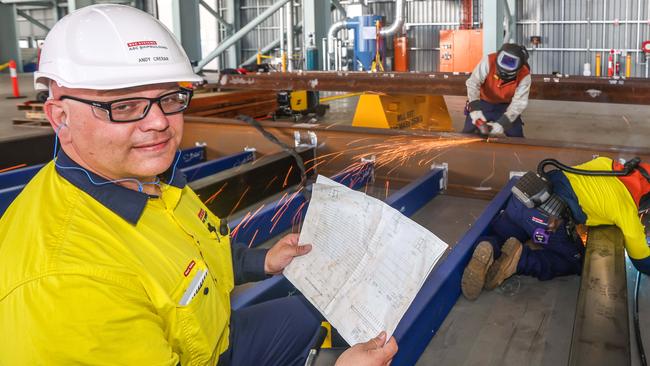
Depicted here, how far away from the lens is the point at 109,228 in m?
1.20

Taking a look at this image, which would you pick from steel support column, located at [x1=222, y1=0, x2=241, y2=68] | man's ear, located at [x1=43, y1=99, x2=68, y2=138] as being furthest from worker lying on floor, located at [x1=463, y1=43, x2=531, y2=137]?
steel support column, located at [x1=222, y1=0, x2=241, y2=68]

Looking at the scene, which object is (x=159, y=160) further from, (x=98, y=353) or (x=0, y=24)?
(x=0, y=24)

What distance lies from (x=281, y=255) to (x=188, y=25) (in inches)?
318

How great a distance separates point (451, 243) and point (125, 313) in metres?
3.11

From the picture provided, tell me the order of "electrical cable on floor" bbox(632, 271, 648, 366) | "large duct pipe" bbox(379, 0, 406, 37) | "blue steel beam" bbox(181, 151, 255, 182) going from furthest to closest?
"large duct pipe" bbox(379, 0, 406, 37)
"blue steel beam" bbox(181, 151, 255, 182)
"electrical cable on floor" bbox(632, 271, 648, 366)

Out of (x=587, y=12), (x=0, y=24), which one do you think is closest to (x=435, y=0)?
(x=587, y=12)

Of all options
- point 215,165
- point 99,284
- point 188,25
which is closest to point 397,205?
point 215,165

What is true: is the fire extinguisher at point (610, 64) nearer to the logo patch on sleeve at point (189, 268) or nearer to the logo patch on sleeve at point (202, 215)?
the logo patch on sleeve at point (202, 215)

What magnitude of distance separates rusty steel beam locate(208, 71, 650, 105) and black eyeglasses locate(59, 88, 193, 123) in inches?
184

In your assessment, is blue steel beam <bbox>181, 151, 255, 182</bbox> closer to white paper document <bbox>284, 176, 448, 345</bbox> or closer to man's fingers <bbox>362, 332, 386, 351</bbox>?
white paper document <bbox>284, 176, 448, 345</bbox>

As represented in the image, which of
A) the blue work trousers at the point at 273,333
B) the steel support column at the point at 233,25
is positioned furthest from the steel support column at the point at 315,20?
the steel support column at the point at 233,25

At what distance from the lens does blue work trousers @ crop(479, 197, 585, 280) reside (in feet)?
10.6

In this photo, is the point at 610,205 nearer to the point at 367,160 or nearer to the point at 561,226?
the point at 561,226

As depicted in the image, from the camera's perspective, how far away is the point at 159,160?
1.30 metres
